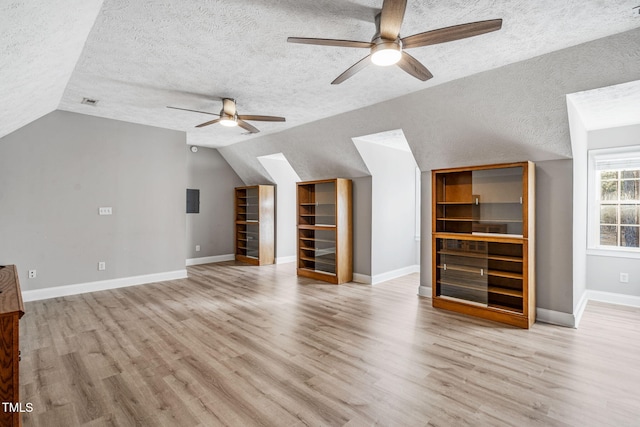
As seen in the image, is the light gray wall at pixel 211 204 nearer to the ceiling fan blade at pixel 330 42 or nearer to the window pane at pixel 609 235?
the ceiling fan blade at pixel 330 42

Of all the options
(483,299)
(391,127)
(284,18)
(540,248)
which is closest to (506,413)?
(483,299)

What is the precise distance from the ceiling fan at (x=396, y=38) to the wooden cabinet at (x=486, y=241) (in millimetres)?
2196

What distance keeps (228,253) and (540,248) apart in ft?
22.1

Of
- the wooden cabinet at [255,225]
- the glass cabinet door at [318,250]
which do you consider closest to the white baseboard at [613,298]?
the glass cabinet door at [318,250]

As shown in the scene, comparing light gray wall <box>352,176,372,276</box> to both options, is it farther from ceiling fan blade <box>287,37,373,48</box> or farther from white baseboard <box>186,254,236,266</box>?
white baseboard <box>186,254,236,266</box>

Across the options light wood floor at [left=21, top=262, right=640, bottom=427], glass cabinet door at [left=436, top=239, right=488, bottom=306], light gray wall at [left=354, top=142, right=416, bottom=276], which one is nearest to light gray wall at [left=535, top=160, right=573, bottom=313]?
light wood floor at [left=21, top=262, right=640, bottom=427]

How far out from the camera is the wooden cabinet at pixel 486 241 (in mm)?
3734

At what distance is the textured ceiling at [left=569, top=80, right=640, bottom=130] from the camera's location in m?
3.19

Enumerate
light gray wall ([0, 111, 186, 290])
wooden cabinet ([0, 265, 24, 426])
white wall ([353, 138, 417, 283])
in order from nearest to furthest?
wooden cabinet ([0, 265, 24, 426]) → light gray wall ([0, 111, 186, 290]) → white wall ([353, 138, 417, 283])

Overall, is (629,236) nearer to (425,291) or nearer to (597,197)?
(597,197)

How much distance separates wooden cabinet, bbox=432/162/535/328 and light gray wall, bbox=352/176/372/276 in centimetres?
146

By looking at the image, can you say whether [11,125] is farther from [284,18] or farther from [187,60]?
[284,18]

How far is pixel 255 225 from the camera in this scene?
7.83m

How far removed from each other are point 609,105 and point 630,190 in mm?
1716
